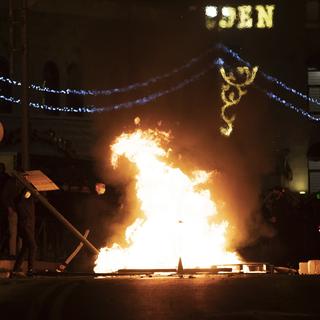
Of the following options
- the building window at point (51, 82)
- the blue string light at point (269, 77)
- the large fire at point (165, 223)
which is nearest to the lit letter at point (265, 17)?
the blue string light at point (269, 77)

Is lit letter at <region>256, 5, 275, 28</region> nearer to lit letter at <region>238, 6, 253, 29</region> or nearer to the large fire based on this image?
lit letter at <region>238, 6, 253, 29</region>

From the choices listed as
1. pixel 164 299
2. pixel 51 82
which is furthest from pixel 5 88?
pixel 164 299

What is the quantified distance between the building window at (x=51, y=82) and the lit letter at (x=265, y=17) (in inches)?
323

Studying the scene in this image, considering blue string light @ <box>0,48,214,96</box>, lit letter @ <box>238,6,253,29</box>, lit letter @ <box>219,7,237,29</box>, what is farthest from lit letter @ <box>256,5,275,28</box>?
blue string light @ <box>0,48,214,96</box>

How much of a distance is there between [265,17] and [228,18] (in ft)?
4.45

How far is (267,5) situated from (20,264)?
783 inches

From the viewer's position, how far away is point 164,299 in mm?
11391

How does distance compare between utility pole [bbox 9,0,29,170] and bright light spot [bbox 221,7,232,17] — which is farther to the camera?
bright light spot [bbox 221,7,232,17]

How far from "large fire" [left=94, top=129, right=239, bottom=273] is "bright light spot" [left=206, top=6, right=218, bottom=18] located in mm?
10426

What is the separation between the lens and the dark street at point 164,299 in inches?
402

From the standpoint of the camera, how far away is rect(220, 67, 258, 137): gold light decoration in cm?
3366

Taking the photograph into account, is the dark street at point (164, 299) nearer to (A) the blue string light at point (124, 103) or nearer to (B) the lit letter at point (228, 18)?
(A) the blue string light at point (124, 103)

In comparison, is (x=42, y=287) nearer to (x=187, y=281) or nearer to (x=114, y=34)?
(x=187, y=281)

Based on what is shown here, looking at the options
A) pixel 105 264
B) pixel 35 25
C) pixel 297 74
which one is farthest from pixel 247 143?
pixel 105 264
